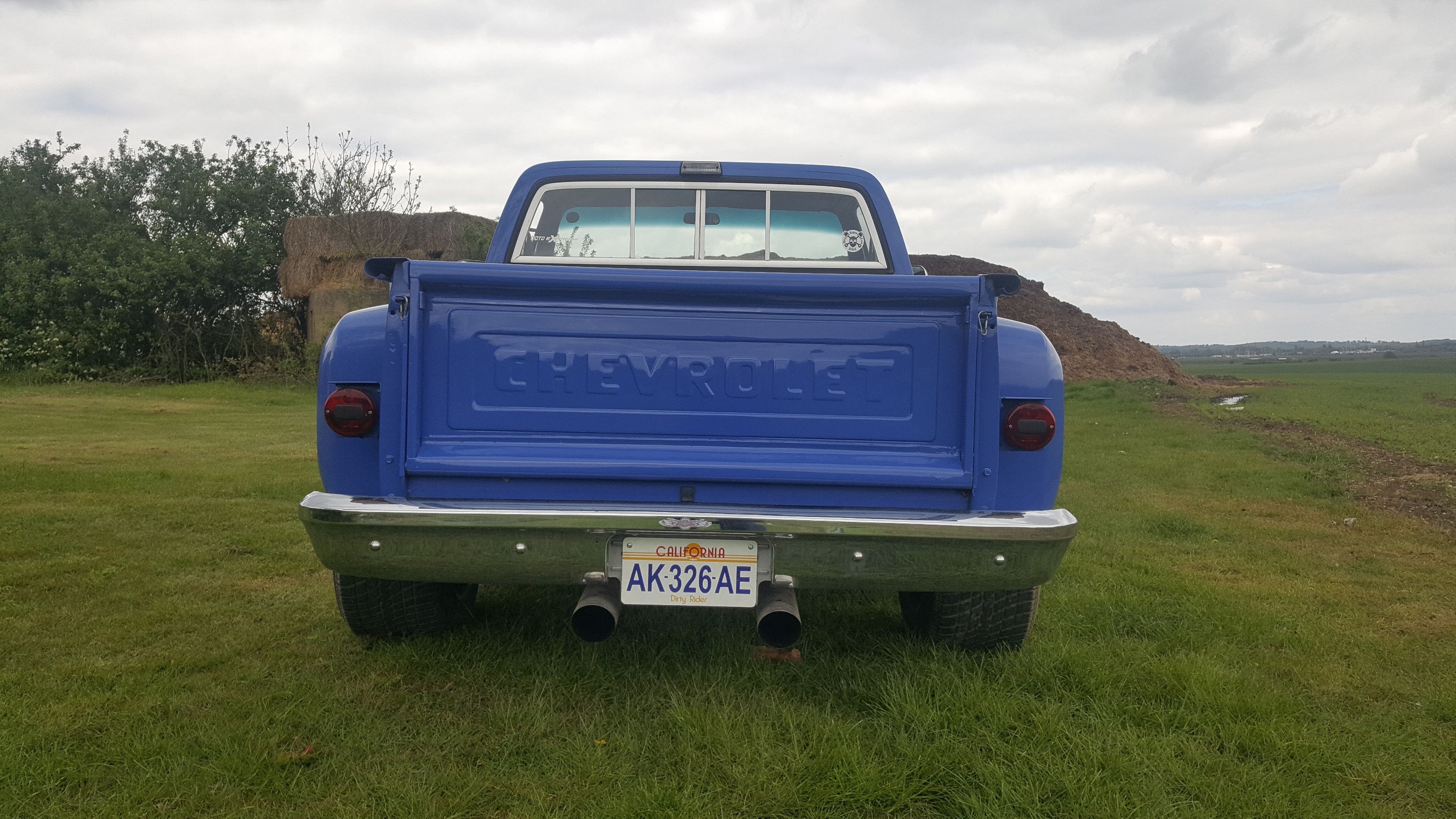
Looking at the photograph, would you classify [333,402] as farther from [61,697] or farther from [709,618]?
[709,618]

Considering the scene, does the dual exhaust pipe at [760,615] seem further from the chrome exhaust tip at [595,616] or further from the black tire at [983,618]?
the black tire at [983,618]

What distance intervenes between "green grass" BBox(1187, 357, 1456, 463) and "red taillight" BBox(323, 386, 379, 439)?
10.1 meters

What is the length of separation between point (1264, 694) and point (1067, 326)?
31.0 meters

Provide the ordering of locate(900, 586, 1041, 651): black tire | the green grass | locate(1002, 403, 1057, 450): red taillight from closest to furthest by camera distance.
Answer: locate(1002, 403, 1057, 450): red taillight → locate(900, 586, 1041, 651): black tire → the green grass

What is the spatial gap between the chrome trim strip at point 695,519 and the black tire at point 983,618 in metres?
0.54

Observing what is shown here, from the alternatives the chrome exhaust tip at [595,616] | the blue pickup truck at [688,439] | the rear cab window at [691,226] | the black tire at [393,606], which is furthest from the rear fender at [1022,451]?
the black tire at [393,606]

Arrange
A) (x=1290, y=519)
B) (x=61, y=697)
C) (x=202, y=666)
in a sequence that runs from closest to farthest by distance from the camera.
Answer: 1. (x=61, y=697)
2. (x=202, y=666)
3. (x=1290, y=519)

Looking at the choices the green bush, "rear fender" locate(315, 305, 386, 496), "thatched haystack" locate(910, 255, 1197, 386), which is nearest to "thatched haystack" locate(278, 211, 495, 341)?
the green bush

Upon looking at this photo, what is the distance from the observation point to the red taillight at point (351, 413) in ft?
9.68

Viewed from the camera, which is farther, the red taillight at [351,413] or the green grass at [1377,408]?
the green grass at [1377,408]

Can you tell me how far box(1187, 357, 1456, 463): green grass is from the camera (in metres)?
11.5

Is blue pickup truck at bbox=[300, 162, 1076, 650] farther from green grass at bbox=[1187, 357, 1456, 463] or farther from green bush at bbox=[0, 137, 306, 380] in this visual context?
green bush at bbox=[0, 137, 306, 380]

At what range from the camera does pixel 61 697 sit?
304 centimetres

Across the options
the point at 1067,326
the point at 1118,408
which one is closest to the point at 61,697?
the point at 1118,408
